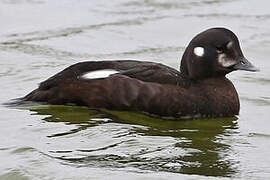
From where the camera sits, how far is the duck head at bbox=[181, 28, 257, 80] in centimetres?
838

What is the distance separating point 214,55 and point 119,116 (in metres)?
1.04

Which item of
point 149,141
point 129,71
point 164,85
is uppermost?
point 129,71

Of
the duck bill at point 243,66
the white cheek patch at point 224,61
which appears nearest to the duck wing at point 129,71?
the white cheek patch at point 224,61

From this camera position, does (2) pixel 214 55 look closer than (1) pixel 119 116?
No

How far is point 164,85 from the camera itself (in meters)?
8.21

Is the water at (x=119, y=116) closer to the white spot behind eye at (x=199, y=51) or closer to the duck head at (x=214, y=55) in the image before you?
the duck head at (x=214, y=55)

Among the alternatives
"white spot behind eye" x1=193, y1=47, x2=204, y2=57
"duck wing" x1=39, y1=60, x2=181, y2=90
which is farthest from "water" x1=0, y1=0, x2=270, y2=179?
"white spot behind eye" x1=193, y1=47, x2=204, y2=57

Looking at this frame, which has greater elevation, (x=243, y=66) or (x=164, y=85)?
(x=243, y=66)

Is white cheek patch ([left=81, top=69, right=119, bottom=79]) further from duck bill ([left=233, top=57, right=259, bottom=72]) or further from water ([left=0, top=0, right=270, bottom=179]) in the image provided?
duck bill ([left=233, top=57, right=259, bottom=72])

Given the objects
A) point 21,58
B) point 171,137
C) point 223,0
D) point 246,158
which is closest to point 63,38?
point 21,58

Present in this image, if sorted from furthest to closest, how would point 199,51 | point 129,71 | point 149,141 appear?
point 199,51, point 129,71, point 149,141

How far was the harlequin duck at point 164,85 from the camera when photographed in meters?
8.20

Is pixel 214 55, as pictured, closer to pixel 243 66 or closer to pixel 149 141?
pixel 243 66

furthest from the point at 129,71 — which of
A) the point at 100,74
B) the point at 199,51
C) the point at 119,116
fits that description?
the point at 199,51
